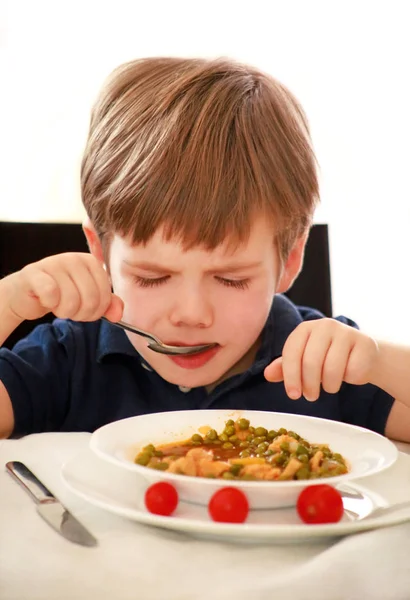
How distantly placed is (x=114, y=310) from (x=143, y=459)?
1.12 feet

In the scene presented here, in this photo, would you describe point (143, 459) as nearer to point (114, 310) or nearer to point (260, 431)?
point (260, 431)

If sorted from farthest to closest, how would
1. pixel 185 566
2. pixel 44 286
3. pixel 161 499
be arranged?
1. pixel 44 286
2. pixel 161 499
3. pixel 185 566

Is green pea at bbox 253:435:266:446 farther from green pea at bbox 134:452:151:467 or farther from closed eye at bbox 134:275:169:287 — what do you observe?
closed eye at bbox 134:275:169:287

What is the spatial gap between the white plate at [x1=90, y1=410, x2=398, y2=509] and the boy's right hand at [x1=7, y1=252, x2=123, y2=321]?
20cm

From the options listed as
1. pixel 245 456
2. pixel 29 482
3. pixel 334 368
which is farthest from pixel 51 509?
pixel 334 368

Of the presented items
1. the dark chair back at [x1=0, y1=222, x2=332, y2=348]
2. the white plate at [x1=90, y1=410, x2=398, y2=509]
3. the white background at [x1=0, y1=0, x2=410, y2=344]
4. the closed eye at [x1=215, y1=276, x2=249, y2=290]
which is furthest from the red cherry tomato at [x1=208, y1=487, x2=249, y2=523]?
the white background at [x1=0, y1=0, x2=410, y2=344]

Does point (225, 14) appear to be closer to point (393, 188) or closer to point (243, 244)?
point (393, 188)

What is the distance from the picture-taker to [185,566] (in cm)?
62

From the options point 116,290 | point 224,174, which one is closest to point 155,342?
point 116,290

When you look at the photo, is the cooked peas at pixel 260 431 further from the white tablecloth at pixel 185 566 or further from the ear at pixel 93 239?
the ear at pixel 93 239

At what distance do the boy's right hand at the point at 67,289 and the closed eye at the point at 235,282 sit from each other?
0.19m

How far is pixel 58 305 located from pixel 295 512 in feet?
1.61

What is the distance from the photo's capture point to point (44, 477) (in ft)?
2.82

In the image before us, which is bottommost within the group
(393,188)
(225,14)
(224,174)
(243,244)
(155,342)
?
(393,188)
